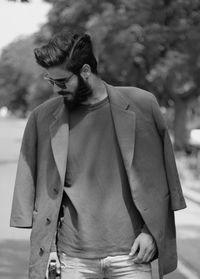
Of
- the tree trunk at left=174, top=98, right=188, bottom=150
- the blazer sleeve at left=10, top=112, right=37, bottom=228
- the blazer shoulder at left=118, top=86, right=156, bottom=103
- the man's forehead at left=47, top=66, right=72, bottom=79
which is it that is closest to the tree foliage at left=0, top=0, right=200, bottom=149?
the tree trunk at left=174, top=98, right=188, bottom=150

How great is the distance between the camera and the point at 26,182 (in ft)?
10.2

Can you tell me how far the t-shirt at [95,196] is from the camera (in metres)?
2.95

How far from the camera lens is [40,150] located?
10.2 ft

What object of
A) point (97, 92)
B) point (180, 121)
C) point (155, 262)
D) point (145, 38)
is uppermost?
point (97, 92)

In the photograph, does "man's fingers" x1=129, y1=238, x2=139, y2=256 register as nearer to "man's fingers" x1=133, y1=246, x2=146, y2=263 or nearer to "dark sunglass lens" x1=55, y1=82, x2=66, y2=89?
"man's fingers" x1=133, y1=246, x2=146, y2=263

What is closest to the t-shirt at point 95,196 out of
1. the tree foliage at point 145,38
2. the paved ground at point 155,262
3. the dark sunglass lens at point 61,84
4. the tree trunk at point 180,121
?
the dark sunglass lens at point 61,84

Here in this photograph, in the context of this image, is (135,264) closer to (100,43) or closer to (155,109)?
(155,109)

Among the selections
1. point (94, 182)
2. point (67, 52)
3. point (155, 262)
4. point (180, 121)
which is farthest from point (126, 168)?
point (180, 121)

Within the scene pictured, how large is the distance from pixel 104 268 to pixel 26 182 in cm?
47

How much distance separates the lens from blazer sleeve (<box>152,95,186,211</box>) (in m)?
3.04

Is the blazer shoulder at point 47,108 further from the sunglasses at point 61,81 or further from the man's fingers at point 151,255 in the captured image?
the man's fingers at point 151,255

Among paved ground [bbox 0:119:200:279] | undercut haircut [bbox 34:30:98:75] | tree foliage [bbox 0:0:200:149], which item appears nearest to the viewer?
undercut haircut [bbox 34:30:98:75]

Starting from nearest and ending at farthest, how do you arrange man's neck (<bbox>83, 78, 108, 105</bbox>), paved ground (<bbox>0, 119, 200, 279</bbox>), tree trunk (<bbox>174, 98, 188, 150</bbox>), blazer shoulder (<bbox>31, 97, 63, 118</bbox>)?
1. man's neck (<bbox>83, 78, 108, 105</bbox>)
2. blazer shoulder (<bbox>31, 97, 63, 118</bbox>)
3. paved ground (<bbox>0, 119, 200, 279</bbox>)
4. tree trunk (<bbox>174, 98, 188, 150</bbox>)

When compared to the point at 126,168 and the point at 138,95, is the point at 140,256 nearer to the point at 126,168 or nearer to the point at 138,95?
the point at 126,168
